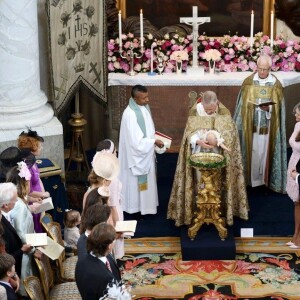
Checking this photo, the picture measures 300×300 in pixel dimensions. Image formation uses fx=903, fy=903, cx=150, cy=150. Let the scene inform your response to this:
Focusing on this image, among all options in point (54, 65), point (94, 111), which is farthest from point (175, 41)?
point (54, 65)

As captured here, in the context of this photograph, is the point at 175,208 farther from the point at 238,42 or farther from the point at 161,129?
the point at 238,42

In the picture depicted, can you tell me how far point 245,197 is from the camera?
34.3 feet

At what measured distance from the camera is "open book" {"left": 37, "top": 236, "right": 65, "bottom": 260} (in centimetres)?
773

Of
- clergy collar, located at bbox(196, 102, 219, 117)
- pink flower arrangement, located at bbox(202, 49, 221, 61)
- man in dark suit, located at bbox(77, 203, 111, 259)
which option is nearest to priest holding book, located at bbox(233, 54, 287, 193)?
clergy collar, located at bbox(196, 102, 219, 117)

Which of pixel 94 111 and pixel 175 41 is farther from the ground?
pixel 175 41

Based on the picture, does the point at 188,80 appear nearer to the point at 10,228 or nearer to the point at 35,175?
the point at 35,175

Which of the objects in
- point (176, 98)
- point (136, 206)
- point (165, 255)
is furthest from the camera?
point (176, 98)

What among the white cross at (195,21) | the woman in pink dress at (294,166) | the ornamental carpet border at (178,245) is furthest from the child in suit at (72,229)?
the white cross at (195,21)

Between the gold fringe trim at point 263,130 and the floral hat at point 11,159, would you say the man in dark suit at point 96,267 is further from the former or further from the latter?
the gold fringe trim at point 263,130

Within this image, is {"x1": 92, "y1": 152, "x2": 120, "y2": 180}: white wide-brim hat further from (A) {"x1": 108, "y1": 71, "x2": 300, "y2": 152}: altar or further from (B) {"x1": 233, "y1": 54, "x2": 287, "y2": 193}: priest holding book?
(A) {"x1": 108, "y1": 71, "x2": 300, "y2": 152}: altar

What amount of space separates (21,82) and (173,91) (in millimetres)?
2647

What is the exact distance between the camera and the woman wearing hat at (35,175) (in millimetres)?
9156

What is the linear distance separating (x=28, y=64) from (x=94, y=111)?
2.56m

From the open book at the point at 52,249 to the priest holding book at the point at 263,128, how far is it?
4.02 metres
